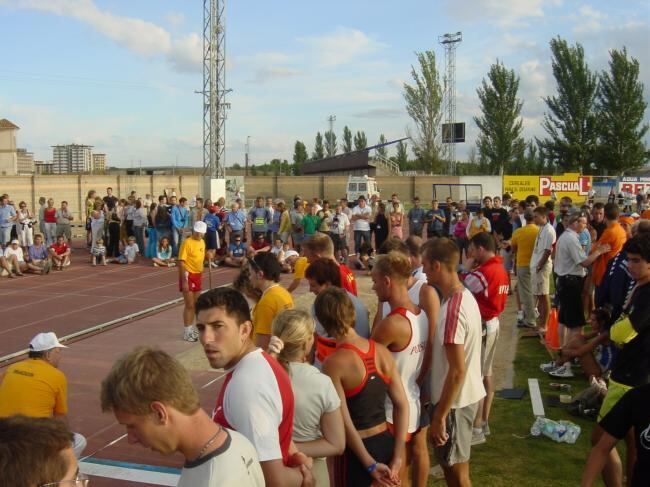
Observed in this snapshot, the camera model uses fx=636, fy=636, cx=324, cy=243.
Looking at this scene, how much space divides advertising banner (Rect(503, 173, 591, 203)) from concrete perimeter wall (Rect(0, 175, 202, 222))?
17.4 metres

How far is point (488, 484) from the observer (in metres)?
5.03

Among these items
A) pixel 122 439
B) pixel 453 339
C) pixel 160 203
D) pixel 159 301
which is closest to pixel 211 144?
pixel 160 203

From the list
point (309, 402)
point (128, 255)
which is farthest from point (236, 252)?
point (309, 402)

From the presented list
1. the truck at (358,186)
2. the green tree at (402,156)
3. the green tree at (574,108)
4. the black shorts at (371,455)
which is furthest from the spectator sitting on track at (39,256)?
the green tree at (402,156)

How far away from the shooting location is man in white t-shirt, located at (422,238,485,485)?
4.02 m

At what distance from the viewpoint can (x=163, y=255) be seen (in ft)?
58.7

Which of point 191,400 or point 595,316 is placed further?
point 595,316

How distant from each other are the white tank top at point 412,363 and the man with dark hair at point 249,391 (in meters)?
1.25

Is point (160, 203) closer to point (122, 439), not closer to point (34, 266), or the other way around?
point (34, 266)

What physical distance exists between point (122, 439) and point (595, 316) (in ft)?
14.6

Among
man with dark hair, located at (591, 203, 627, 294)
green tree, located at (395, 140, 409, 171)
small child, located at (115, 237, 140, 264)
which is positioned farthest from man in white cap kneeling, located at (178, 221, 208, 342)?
green tree, located at (395, 140, 409, 171)

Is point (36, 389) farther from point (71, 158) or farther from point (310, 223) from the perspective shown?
point (71, 158)

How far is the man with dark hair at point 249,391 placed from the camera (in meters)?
2.56

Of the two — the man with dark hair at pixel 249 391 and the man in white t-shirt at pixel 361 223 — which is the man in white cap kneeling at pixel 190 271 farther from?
the man in white t-shirt at pixel 361 223
